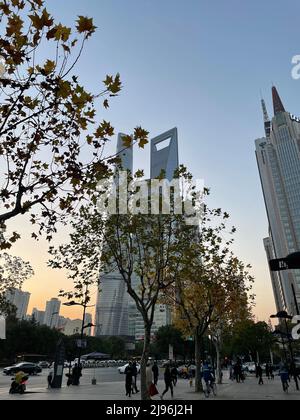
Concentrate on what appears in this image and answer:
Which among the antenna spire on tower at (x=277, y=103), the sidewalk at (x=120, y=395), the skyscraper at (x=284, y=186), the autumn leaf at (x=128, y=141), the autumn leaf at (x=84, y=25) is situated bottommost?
the sidewalk at (x=120, y=395)

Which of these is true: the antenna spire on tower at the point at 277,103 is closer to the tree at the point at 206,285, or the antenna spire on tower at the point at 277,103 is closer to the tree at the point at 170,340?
the tree at the point at 170,340

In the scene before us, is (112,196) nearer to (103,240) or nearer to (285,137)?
(103,240)

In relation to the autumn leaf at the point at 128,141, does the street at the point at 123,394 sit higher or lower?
lower

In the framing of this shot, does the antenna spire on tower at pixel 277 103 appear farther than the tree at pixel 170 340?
Yes

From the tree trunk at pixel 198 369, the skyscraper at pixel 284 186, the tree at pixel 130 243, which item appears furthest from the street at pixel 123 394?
the skyscraper at pixel 284 186

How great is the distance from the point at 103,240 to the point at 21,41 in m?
11.7

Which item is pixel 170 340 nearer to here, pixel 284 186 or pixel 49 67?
pixel 49 67

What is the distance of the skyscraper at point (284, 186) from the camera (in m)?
150

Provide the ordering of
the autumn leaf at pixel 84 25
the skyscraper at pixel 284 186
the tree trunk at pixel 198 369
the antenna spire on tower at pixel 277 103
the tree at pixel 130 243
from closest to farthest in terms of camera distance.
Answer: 1. the autumn leaf at pixel 84 25
2. the tree at pixel 130 243
3. the tree trunk at pixel 198 369
4. the skyscraper at pixel 284 186
5. the antenna spire on tower at pixel 277 103

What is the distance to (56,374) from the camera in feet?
78.4

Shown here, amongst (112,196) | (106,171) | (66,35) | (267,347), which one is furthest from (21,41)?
(267,347)

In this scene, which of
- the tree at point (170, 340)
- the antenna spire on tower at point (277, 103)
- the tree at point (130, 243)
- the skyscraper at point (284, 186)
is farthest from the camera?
the antenna spire on tower at point (277, 103)

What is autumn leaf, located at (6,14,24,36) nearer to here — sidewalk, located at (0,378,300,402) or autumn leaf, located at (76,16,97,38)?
autumn leaf, located at (76,16,97,38)
